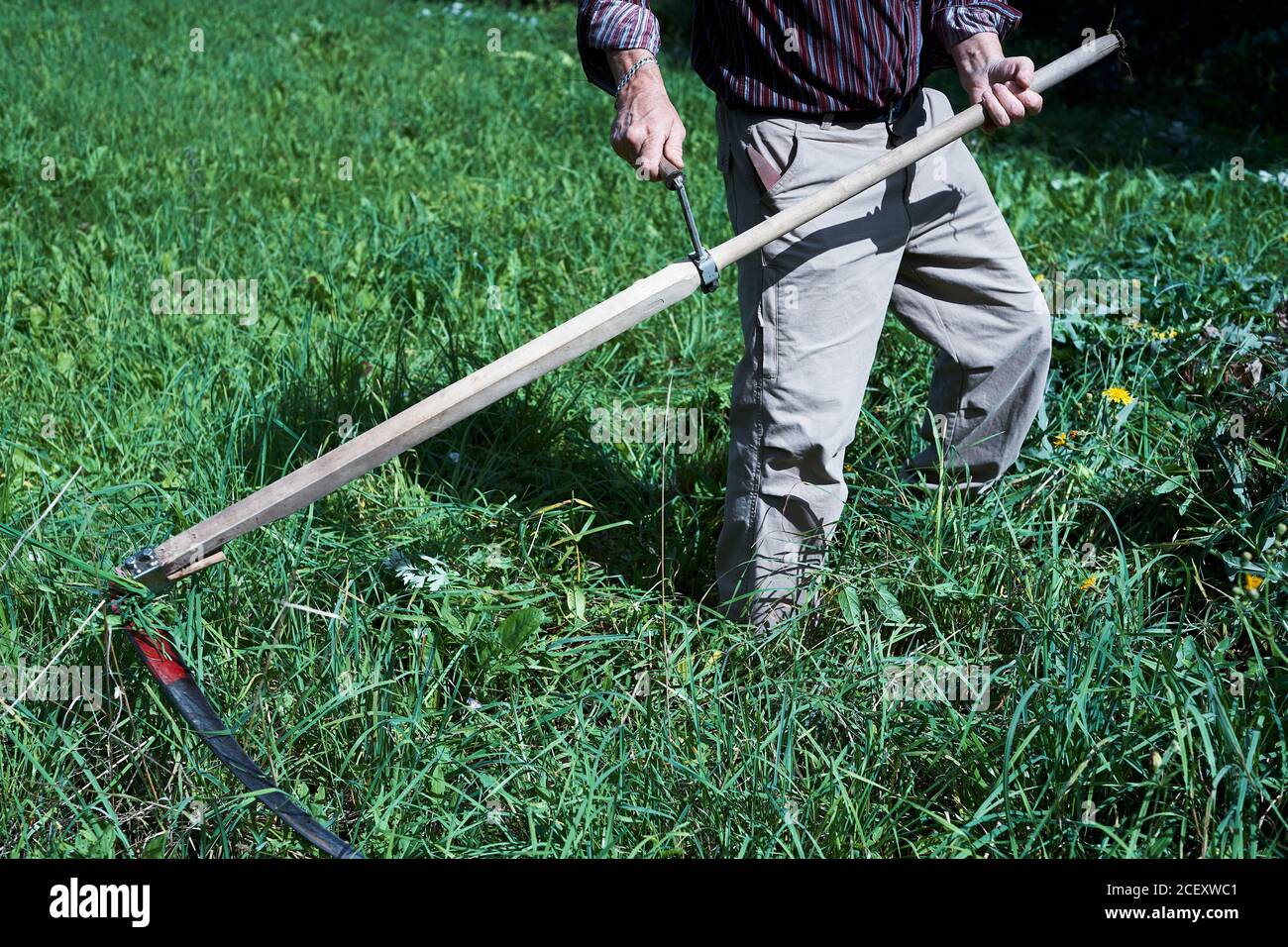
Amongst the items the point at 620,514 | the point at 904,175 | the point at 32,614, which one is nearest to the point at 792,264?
the point at 904,175

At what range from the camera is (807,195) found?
209 cm

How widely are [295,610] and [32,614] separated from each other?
513mm

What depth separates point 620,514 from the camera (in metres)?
2.78

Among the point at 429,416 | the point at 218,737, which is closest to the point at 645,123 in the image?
the point at 429,416

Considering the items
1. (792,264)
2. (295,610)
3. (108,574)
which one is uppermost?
(792,264)

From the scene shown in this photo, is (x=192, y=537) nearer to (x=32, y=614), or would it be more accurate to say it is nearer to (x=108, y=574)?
(x=108, y=574)

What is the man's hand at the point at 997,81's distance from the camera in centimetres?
207

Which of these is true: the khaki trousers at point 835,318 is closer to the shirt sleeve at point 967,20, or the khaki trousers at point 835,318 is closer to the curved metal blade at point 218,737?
the shirt sleeve at point 967,20

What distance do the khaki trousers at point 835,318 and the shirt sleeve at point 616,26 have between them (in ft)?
0.79

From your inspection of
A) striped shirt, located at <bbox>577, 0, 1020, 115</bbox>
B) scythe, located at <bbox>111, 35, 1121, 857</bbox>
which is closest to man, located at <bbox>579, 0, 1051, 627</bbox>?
striped shirt, located at <bbox>577, 0, 1020, 115</bbox>

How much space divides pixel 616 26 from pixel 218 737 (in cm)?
139

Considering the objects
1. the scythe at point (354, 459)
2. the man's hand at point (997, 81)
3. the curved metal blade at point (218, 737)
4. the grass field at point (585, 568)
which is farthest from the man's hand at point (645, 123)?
the curved metal blade at point (218, 737)

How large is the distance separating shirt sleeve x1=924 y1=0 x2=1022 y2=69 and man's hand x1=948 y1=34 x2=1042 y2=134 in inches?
0.7

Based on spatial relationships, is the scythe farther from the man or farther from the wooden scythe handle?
the man
